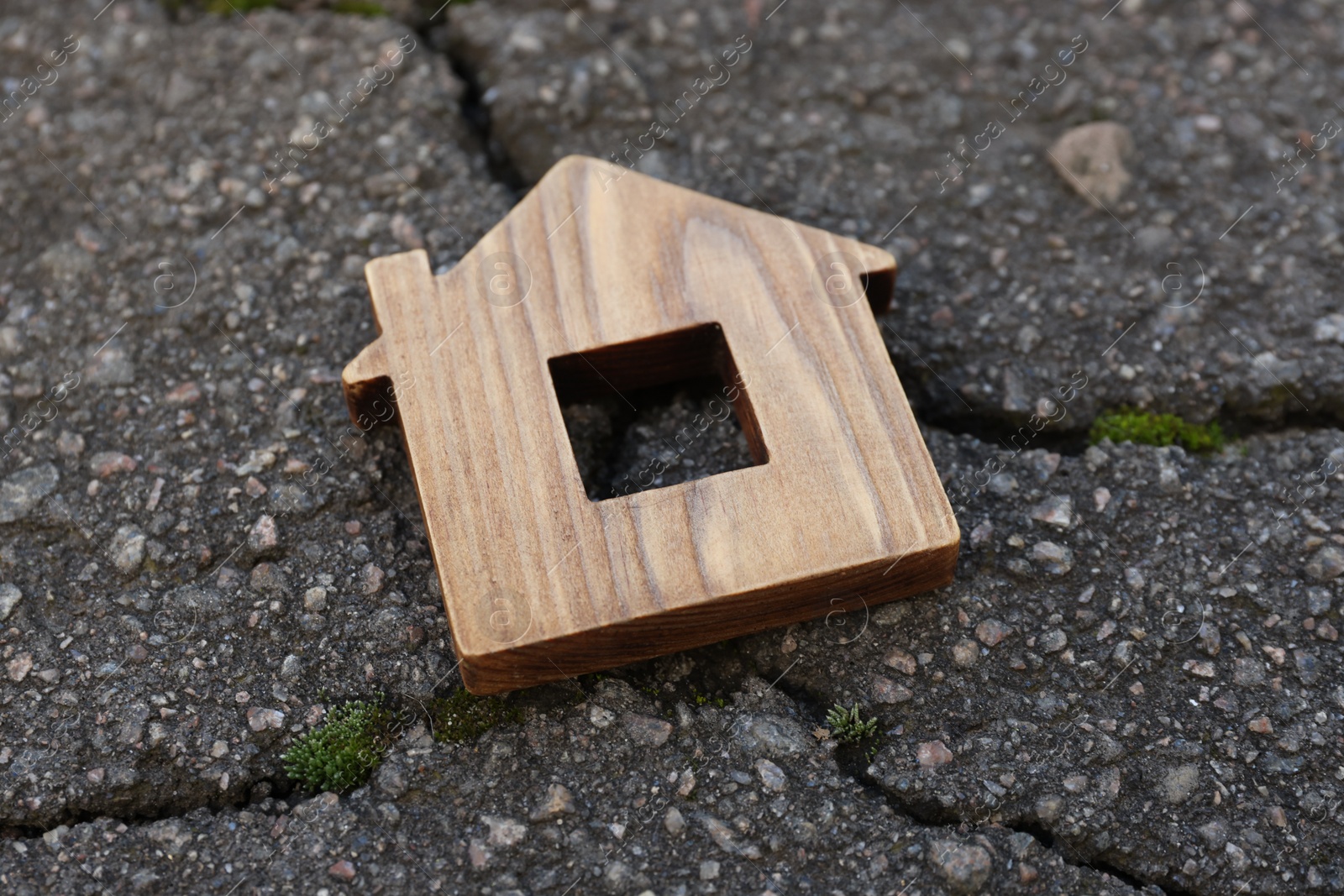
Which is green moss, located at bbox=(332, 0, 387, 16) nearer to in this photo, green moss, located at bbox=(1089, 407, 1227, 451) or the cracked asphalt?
the cracked asphalt

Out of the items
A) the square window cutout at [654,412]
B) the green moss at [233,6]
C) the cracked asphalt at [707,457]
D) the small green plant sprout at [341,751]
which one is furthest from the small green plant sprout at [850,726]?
the green moss at [233,6]

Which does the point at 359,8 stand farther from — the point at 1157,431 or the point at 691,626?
the point at 1157,431

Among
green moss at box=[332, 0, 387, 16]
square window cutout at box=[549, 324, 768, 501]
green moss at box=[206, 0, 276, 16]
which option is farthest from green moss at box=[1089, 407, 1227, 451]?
green moss at box=[206, 0, 276, 16]

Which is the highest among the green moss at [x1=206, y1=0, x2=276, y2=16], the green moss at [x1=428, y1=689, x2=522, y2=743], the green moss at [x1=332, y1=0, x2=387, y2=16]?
the green moss at [x1=206, y1=0, x2=276, y2=16]

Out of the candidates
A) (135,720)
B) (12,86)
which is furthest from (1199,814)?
(12,86)

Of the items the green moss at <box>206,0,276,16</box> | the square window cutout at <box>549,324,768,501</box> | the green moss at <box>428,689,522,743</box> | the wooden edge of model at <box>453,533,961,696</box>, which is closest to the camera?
the wooden edge of model at <box>453,533,961,696</box>
